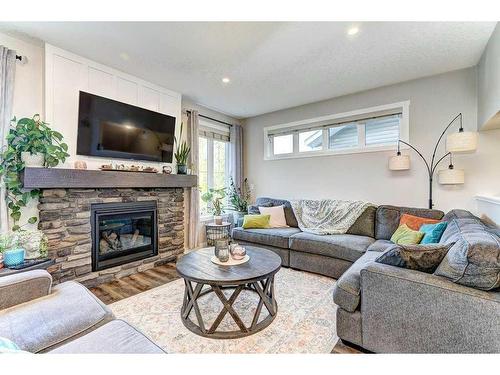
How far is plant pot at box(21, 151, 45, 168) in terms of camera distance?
7.74ft

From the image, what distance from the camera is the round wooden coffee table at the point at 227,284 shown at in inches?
71.2

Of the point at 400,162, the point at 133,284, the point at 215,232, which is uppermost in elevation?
the point at 400,162

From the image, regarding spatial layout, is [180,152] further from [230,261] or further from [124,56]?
[230,261]

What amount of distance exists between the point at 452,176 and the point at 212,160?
148 inches

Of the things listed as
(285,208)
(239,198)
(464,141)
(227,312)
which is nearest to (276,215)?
(285,208)

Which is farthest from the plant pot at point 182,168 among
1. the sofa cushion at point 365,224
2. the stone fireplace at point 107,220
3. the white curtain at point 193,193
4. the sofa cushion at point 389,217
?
the sofa cushion at point 389,217

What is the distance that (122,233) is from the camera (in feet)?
10.7

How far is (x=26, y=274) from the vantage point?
154cm

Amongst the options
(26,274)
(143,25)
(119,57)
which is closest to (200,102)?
(119,57)

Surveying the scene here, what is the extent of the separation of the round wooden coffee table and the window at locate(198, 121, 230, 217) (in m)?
2.47

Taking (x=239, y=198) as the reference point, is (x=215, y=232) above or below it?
below

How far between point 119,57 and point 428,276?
141 inches

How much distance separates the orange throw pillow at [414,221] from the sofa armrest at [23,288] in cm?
356

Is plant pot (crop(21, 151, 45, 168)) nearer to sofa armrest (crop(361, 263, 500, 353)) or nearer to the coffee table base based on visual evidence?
the coffee table base
